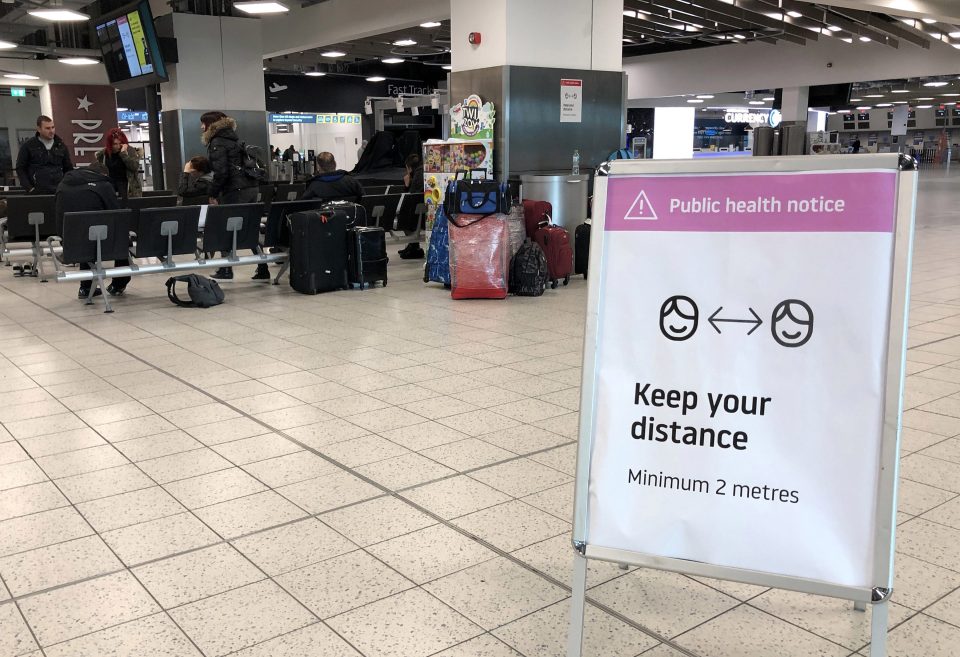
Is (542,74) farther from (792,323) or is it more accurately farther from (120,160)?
(792,323)

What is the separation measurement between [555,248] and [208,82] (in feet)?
28.2

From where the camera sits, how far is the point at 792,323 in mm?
1795

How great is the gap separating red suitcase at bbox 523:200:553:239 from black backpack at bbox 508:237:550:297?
52cm

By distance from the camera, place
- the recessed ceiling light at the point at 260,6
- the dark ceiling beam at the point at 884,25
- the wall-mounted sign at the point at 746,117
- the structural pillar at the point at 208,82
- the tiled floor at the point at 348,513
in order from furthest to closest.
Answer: the wall-mounted sign at the point at 746,117, the dark ceiling beam at the point at 884,25, the structural pillar at the point at 208,82, the recessed ceiling light at the point at 260,6, the tiled floor at the point at 348,513

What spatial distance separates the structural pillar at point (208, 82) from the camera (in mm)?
13508

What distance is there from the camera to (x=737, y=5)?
15.4m

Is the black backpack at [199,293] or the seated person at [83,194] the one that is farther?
the seated person at [83,194]

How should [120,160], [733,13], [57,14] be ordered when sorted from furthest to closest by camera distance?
[733,13], [57,14], [120,160]

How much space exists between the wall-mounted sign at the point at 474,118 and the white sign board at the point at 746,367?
6.98 m

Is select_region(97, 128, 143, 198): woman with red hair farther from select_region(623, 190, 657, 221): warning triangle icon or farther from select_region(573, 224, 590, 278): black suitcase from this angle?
select_region(623, 190, 657, 221): warning triangle icon

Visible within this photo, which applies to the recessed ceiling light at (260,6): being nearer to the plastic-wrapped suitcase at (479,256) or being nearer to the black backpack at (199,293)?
the black backpack at (199,293)

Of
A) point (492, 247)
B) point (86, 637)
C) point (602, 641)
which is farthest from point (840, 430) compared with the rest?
point (492, 247)

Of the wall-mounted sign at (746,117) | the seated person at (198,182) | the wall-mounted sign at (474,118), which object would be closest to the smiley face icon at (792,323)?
the wall-mounted sign at (474,118)

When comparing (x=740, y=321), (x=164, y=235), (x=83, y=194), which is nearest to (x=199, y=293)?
(x=164, y=235)
